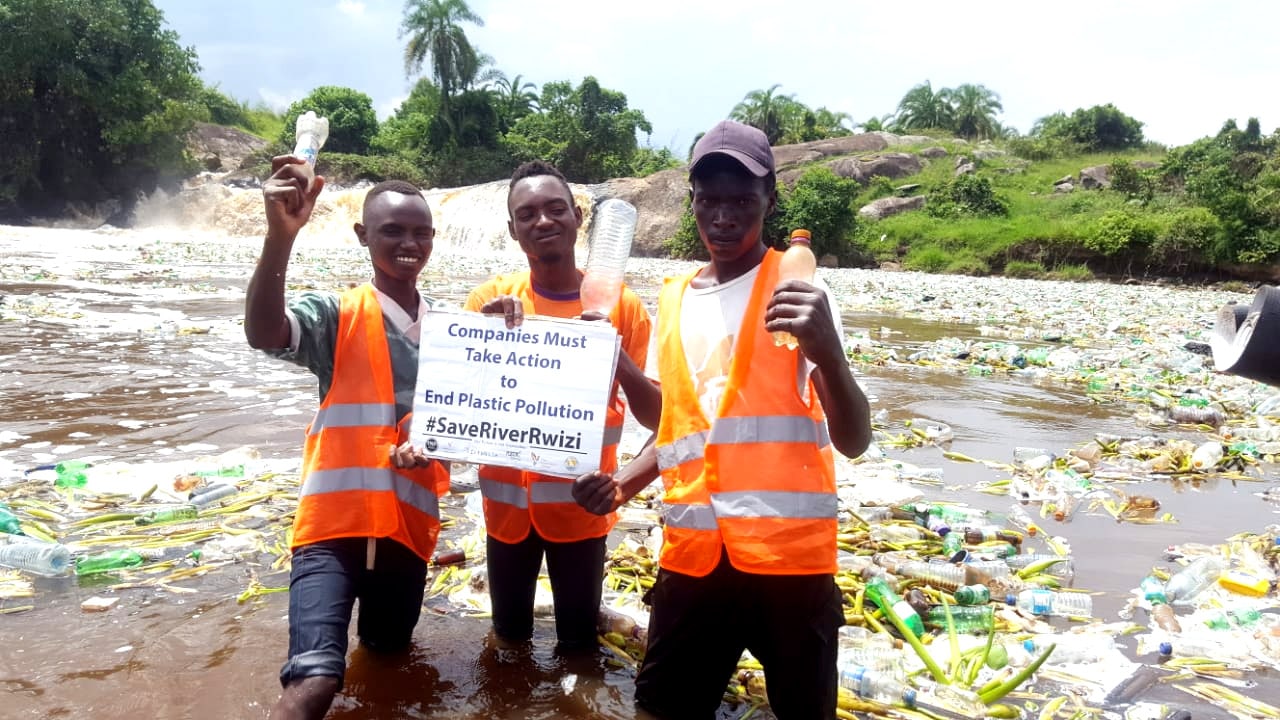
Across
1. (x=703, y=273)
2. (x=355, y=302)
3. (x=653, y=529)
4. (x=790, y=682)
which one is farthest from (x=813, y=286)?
(x=653, y=529)

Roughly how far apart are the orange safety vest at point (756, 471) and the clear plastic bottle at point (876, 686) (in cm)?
94

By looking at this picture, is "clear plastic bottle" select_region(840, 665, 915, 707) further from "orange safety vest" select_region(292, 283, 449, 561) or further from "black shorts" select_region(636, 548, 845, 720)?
"orange safety vest" select_region(292, 283, 449, 561)

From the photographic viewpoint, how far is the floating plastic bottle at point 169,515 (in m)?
4.45

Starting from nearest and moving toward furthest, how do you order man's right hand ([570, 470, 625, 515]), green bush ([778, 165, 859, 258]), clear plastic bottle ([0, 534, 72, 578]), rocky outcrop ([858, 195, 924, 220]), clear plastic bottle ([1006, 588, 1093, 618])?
1. man's right hand ([570, 470, 625, 515])
2. clear plastic bottle ([1006, 588, 1093, 618])
3. clear plastic bottle ([0, 534, 72, 578])
4. green bush ([778, 165, 859, 258])
5. rocky outcrop ([858, 195, 924, 220])

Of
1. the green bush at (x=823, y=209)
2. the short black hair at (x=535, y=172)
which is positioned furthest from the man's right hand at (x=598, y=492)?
the green bush at (x=823, y=209)

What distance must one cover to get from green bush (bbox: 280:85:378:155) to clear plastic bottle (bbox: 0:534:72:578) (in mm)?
54958

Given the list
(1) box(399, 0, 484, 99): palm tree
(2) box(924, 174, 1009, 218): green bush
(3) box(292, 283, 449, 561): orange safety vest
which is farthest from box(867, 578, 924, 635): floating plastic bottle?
(1) box(399, 0, 484, 99): palm tree

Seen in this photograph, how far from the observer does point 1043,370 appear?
35.2 ft

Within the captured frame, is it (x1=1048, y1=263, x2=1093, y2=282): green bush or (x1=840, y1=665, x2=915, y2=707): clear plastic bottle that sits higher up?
(x1=1048, y1=263, x2=1093, y2=282): green bush

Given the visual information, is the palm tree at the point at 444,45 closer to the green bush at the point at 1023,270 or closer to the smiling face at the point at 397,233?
the green bush at the point at 1023,270

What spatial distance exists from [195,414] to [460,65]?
51.5 metres

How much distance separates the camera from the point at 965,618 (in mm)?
3496

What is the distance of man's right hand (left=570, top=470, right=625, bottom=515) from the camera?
2588mm

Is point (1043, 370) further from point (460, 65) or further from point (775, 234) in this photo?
point (460, 65)
